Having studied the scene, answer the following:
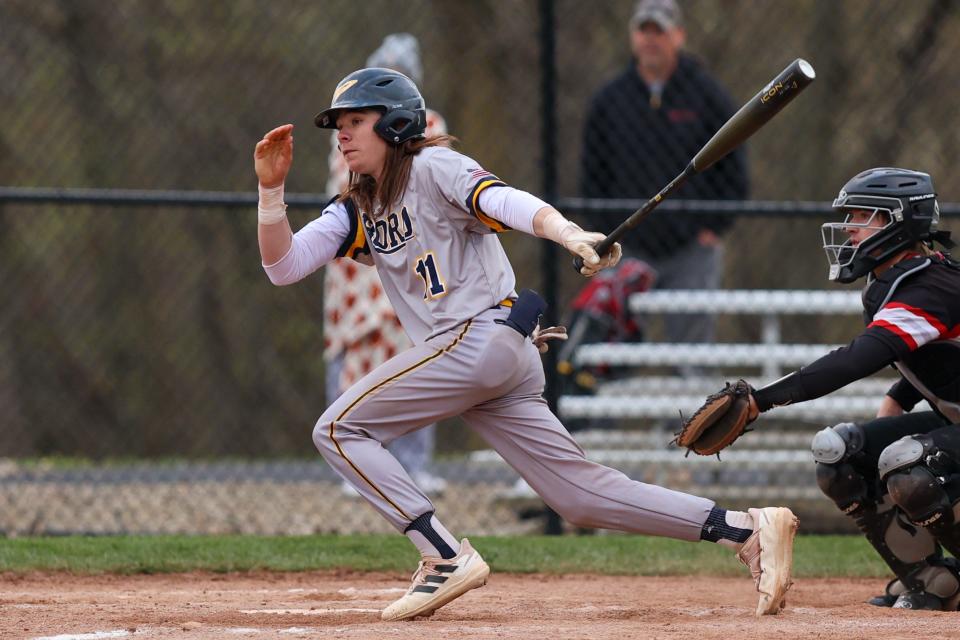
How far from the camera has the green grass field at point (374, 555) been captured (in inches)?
238

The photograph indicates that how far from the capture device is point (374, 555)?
6.29 metres

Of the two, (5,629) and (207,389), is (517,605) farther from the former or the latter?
(207,389)

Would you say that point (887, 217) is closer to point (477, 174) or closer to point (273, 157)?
point (477, 174)

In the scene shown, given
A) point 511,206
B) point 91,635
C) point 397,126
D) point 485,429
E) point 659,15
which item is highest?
point 659,15

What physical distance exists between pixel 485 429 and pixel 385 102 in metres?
1.09

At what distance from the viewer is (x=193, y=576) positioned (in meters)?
5.92

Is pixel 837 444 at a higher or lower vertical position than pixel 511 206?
lower

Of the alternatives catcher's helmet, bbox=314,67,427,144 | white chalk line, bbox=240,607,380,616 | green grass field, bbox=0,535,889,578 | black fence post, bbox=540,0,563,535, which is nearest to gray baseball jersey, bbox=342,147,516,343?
catcher's helmet, bbox=314,67,427,144

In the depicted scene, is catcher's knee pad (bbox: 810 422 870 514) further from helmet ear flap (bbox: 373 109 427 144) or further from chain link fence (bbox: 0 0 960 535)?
chain link fence (bbox: 0 0 960 535)

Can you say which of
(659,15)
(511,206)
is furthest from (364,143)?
(659,15)

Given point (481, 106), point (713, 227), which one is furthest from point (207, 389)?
point (713, 227)

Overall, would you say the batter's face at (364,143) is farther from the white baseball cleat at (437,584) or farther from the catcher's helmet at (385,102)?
the white baseball cleat at (437,584)

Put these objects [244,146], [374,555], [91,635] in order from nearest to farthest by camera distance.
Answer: [91,635], [374,555], [244,146]

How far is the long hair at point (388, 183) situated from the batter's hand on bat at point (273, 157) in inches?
10.4
